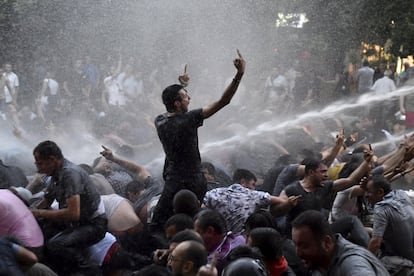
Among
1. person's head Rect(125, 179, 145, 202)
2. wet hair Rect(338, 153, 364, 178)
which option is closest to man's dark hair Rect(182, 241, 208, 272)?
person's head Rect(125, 179, 145, 202)

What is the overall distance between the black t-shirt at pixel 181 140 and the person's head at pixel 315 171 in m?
1.04

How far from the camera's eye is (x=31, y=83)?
53.4 ft

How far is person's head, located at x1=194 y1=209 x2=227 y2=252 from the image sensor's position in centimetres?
483

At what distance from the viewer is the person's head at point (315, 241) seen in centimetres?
345

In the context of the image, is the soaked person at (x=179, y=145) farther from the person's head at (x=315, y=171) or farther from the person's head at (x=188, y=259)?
the person's head at (x=188, y=259)

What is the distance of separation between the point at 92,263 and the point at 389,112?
8914 millimetres

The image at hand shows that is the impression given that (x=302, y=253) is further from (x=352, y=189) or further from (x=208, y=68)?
(x=208, y=68)

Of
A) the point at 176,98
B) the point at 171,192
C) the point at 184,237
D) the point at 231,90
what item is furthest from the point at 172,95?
the point at 184,237

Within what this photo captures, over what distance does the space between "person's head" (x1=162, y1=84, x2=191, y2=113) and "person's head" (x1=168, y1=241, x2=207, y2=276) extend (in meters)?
2.14

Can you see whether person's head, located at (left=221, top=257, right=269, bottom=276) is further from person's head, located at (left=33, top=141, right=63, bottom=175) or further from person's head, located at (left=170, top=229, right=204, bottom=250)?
person's head, located at (left=33, top=141, right=63, bottom=175)

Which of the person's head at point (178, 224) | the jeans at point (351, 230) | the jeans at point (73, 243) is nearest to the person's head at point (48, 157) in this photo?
the jeans at point (73, 243)

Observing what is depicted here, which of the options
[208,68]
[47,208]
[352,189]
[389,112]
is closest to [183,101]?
[47,208]

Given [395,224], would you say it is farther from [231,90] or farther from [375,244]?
[231,90]

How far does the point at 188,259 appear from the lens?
12.2ft
